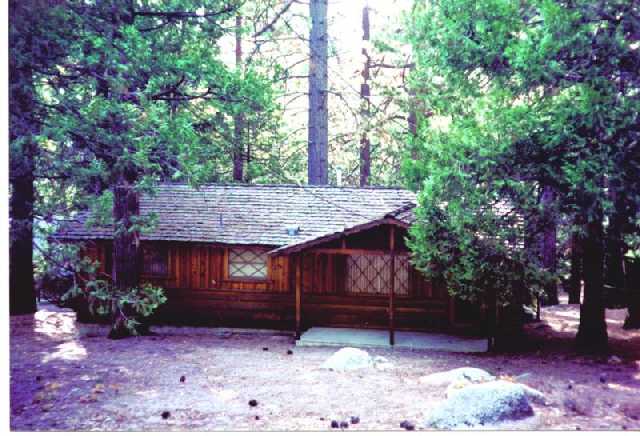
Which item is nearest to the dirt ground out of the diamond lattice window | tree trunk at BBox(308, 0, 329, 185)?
the diamond lattice window

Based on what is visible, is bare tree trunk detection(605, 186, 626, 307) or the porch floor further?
the porch floor

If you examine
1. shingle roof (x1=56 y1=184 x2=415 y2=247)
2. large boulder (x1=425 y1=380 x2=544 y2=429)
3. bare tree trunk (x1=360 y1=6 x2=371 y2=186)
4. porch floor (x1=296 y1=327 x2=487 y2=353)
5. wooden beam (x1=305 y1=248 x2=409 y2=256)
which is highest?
bare tree trunk (x1=360 y1=6 x2=371 y2=186)

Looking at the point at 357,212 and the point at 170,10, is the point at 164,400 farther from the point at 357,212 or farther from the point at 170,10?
the point at 357,212

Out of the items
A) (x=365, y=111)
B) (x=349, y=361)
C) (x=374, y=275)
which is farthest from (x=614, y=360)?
(x=365, y=111)

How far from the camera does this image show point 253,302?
13.4 metres

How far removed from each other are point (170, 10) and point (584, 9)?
6028mm

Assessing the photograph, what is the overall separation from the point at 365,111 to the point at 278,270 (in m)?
6.54

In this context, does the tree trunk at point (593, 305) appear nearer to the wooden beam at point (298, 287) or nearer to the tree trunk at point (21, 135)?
the wooden beam at point (298, 287)

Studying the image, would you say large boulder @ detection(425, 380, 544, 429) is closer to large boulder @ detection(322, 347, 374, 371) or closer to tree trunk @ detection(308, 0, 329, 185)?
large boulder @ detection(322, 347, 374, 371)

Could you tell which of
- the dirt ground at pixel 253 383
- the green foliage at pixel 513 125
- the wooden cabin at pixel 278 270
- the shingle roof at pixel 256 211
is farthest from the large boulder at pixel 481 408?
the shingle roof at pixel 256 211

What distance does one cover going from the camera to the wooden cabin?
12.7m

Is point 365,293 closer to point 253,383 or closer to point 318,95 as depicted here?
point 253,383

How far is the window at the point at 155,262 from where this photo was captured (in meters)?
13.7

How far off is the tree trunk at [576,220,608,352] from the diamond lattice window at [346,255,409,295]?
146 inches
